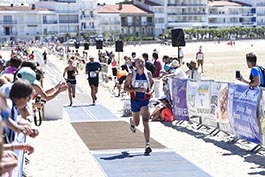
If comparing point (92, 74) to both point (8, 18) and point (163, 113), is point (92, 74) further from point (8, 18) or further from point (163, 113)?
point (8, 18)

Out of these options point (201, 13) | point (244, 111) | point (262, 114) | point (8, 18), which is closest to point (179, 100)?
point (244, 111)

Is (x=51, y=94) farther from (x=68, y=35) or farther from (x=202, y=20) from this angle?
Result: (x=202, y=20)

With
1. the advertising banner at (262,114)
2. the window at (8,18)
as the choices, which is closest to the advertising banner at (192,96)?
the advertising banner at (262,114)

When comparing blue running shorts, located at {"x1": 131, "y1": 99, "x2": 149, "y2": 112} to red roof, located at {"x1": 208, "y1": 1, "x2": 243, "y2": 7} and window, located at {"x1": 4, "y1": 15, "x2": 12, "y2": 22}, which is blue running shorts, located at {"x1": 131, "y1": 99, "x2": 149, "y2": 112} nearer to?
window, located at {"x1": 4, "y1": 15, "x2": 12, "y2": 22}

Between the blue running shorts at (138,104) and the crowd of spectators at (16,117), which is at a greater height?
the crowd of spectators at (16,117)

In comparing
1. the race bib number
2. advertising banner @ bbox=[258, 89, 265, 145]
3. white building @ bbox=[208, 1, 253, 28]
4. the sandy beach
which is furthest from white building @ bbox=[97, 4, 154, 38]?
advertising banner @ bbox=[258, 89, 265, 145]

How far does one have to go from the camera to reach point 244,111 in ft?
35.5

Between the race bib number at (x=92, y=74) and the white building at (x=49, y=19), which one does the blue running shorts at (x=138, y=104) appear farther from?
the white building at (x=49, y=19)

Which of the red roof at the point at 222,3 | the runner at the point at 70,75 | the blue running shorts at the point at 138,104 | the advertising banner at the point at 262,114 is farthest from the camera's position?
the red roof at the point at 222,3

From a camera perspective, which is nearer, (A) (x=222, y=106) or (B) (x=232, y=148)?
(B) (x=232, y=148)

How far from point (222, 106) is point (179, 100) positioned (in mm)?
2467

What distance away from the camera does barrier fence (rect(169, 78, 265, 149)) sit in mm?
10359

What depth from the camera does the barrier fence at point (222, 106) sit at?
1036 cm

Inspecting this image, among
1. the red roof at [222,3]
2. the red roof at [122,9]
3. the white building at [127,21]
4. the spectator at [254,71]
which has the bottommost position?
the spectator at [254,71]
